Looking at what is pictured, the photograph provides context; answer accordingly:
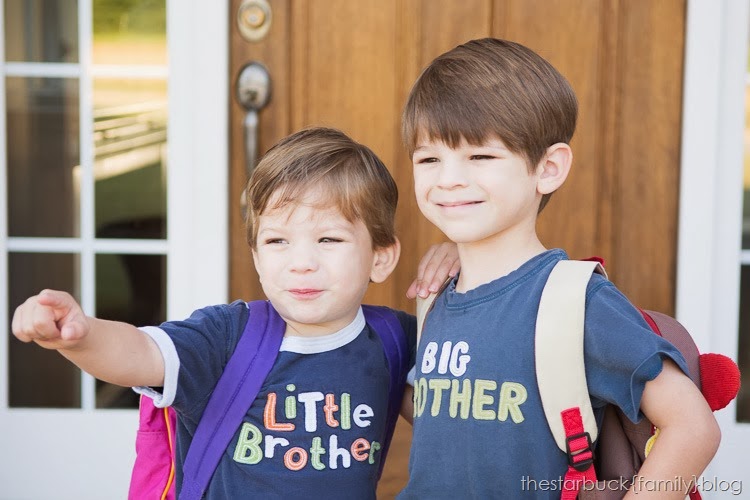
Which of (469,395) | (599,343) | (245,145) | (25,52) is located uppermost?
(25,52)

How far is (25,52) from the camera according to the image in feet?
8.64

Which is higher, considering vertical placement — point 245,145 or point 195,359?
point 245,145

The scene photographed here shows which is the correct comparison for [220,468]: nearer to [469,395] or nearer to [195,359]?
[195,359]

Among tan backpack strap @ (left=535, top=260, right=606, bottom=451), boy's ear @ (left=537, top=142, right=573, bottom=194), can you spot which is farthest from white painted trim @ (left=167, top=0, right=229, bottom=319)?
tan backpack strap @ (left=535, top=260, right=606, bottom=451)

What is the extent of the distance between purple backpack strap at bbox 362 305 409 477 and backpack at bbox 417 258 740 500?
388 mm

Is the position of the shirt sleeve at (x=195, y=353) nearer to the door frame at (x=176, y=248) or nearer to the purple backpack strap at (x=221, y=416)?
the purple backpack strap at (x=221, y=416)

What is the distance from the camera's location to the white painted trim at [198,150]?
2.58 meters

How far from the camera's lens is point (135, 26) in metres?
2.62

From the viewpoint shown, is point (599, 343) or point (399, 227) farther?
point (399, 227)

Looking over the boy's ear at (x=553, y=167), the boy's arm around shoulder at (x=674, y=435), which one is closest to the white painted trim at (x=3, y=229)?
the boy's ear at (x=553, y=167)

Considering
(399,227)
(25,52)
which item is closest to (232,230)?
(399,227)

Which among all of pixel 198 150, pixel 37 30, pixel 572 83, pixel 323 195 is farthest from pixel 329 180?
pixel 37 30

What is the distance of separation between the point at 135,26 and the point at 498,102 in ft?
4.90

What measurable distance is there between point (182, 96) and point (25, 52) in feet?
1.58
